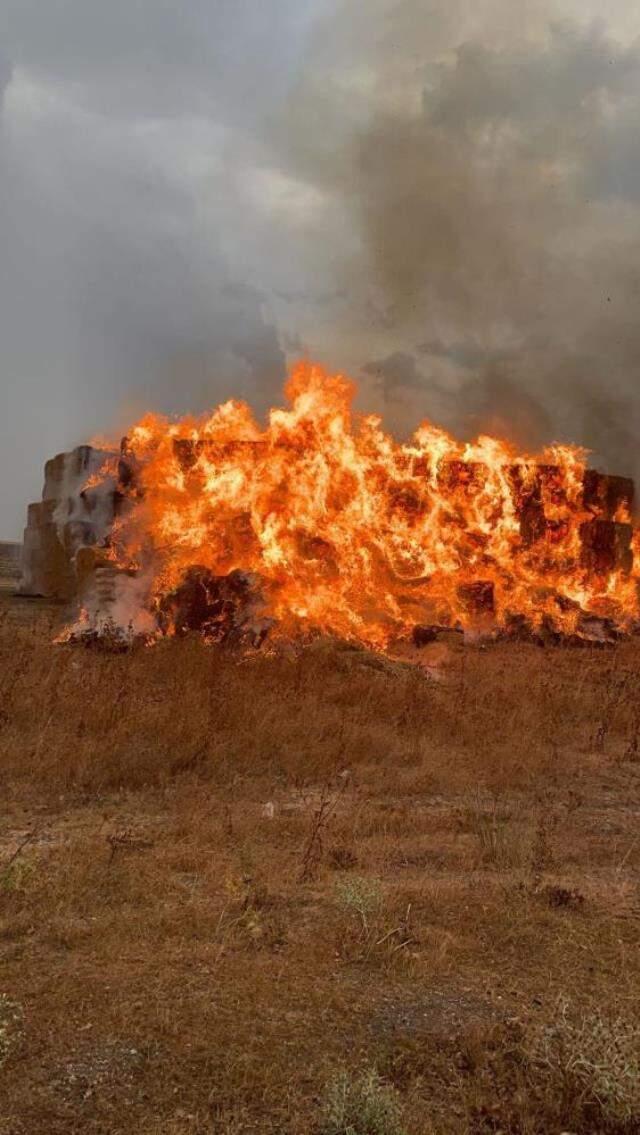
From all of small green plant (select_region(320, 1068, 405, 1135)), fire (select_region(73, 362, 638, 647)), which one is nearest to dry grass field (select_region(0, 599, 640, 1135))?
small green plant (select_region(320, 1068, 405, 1135))

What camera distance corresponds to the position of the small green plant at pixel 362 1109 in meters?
2.59

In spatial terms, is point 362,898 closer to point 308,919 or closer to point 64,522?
point 308,919

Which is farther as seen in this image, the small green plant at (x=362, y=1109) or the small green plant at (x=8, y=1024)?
the small green plant at (x=8, y=1024)

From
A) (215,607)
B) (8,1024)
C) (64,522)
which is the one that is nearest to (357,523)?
(215,607)

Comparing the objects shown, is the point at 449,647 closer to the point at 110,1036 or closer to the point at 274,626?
the point at 274,626

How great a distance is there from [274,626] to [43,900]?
31.7 feet

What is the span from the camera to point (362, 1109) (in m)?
2.64

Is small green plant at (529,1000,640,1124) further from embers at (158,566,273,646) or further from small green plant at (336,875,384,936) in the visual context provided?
embers at (158,566,273,646)

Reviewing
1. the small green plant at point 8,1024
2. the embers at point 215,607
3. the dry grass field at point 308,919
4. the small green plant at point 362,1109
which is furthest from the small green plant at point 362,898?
the embers at point 215,607

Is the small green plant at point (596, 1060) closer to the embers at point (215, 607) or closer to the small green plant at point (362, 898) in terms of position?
the small green plant at point (362, 898)

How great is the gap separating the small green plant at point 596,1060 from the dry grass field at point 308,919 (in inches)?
0.4

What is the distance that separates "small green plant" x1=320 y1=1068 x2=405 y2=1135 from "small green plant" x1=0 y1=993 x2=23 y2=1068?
114 cm

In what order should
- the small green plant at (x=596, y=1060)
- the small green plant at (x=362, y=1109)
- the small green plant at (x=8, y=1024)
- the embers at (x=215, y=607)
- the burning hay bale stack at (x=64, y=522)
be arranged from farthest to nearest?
the burning hay bale stack at (x=64, y=522), the embers at (x=215, y=607), the small green plant at (x=8, y=1024), the small green plant at (x=596, y=1060), the small green plant at (x=362, y=1109)

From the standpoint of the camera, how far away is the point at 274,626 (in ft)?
46.0
